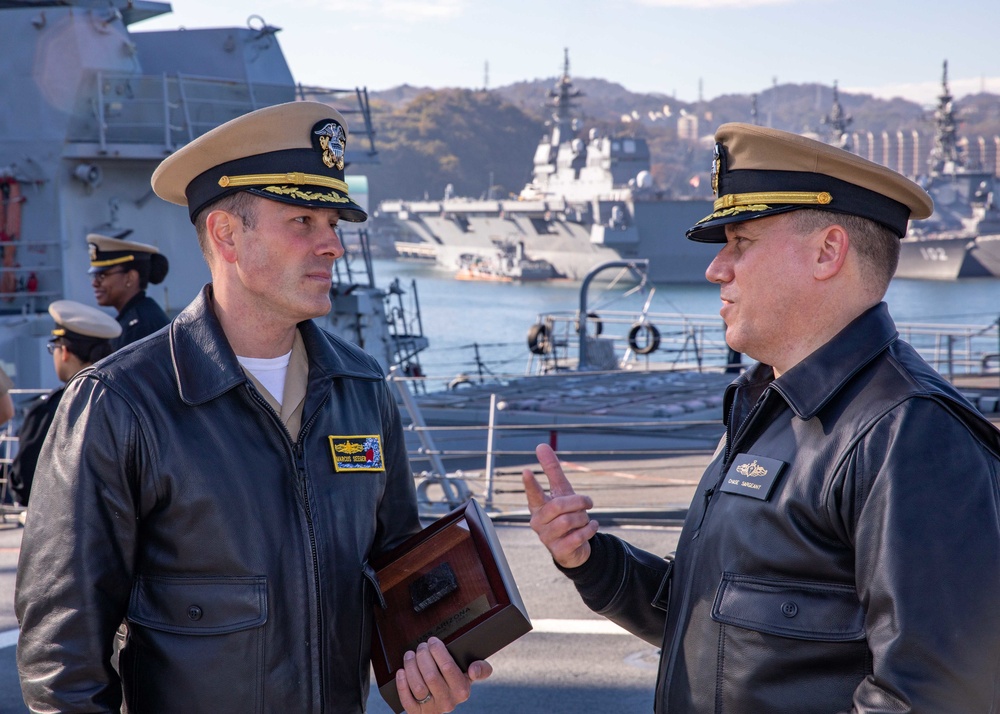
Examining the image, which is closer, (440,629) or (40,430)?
(440,629)

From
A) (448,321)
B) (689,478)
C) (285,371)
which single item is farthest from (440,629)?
(448,321)

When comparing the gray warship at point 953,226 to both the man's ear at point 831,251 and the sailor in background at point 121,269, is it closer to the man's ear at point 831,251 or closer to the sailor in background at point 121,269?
the sailor in background at point 121,269

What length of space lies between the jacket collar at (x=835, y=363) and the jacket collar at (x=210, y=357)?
0.96 m

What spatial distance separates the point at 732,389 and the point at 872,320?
40 centimetres

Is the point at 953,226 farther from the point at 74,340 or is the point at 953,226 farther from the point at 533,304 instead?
the point at 74,340

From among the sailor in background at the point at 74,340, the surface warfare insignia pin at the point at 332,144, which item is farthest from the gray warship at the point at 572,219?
the surface warfare insignia pin at the point at 332,144

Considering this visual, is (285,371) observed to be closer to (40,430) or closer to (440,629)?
(440,629)

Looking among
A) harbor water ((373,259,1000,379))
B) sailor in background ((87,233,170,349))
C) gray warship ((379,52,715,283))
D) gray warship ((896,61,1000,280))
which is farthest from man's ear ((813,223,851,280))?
gray warship ((896,61,1000,280))

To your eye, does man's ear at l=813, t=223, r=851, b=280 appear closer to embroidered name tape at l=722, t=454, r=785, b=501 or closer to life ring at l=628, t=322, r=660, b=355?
embroidered name tape at l=722, t=454, r=785, b=501

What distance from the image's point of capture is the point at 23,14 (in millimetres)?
11547

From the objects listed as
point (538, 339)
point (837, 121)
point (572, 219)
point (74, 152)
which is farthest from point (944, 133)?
point (74, 152)

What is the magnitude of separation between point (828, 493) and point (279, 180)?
49.5 inches

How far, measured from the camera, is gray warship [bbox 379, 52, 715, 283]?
5494 cm

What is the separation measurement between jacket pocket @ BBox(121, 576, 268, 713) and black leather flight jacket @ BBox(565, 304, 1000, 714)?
31.4 inches
